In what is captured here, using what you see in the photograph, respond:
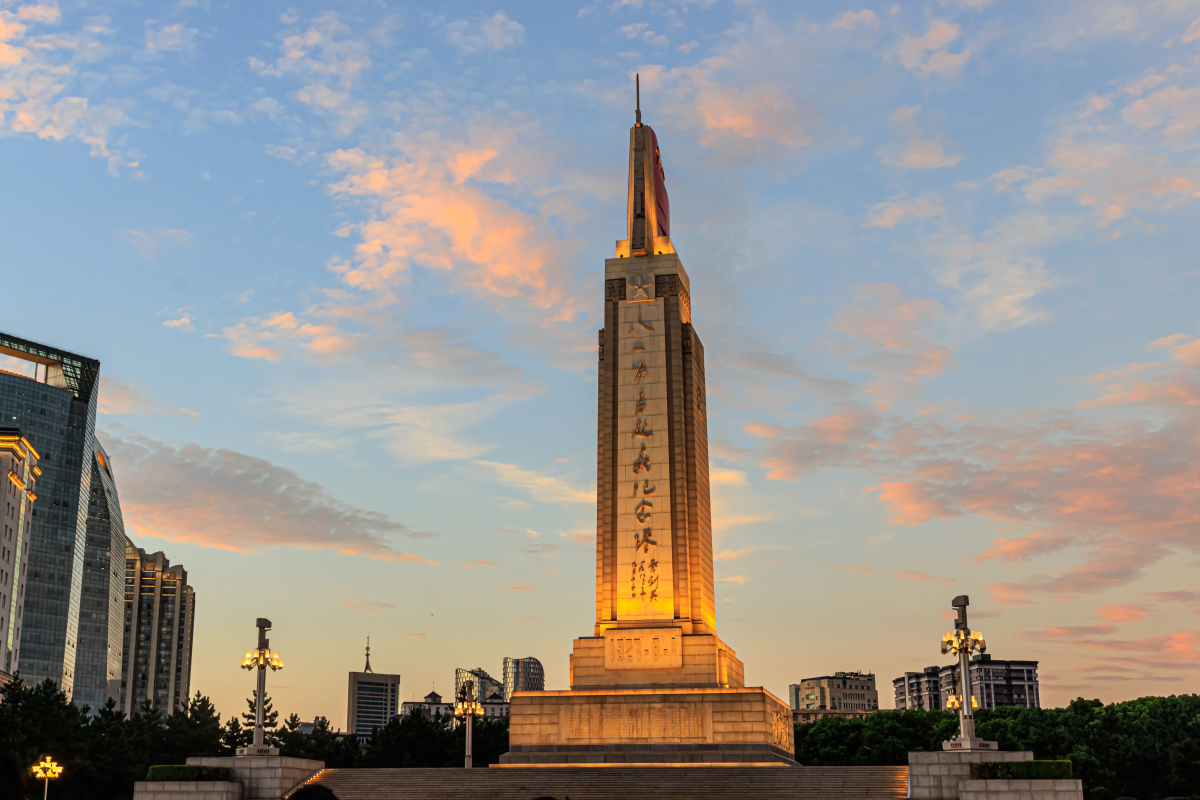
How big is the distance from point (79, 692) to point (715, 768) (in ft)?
350

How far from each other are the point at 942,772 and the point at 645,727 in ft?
54.0

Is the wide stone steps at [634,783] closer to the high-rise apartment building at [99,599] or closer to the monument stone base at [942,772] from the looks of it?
the monument stone base at [942,772]

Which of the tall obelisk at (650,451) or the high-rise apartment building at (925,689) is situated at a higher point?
the tall obelisk at (650,451)

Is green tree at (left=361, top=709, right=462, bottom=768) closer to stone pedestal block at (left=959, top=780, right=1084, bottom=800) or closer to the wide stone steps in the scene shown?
the wide stone steps

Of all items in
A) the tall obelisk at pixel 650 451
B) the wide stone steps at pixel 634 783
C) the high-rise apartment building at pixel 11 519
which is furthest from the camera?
the high-rise apartment building at pixel 11 519

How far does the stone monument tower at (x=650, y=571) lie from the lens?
4622 cm

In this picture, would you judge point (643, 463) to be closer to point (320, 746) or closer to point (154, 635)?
point (320, 746)

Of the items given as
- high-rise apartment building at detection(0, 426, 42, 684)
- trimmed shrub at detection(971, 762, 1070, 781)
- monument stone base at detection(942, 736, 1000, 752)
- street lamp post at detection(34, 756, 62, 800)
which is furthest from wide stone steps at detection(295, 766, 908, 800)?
high-rise apartment building at detection(0, 426, 42, 684)

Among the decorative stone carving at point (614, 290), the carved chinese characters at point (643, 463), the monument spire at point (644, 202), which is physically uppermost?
the monument spire at point (644, 202)

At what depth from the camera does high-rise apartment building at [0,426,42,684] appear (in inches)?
3302

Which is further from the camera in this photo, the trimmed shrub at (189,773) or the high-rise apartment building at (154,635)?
the high-rise apartment building at (154,635)

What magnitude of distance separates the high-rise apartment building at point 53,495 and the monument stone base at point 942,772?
97.8 meters

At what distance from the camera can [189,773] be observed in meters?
35.7

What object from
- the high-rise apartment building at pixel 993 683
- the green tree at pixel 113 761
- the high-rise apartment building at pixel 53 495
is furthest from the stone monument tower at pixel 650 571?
the high-rise apartment building at pixel 993 683
